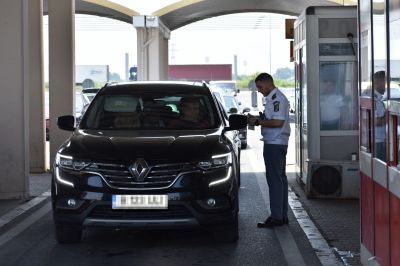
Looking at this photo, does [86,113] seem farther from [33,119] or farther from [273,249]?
[33,119]

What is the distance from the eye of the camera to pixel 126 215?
7.14 m

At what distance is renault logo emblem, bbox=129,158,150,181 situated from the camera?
7109 mm

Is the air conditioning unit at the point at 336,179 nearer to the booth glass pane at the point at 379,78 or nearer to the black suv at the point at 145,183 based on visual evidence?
the black suv at the point at 145,183

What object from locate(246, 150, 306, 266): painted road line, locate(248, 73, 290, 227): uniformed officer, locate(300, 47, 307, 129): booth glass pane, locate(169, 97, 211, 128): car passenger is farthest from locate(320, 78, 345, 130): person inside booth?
locate(169, 97, 211, 128): car passenger

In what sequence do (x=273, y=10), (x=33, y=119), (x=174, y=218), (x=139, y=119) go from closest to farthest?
(x=174, y=218) → (x=139, y=119) → (x=33, y=119) → (x=273, y=10)

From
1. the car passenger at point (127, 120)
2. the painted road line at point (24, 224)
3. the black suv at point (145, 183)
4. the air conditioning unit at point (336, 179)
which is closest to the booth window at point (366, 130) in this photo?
the black suv at point (145, 183)

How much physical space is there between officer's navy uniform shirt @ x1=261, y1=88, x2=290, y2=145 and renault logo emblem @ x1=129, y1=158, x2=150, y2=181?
1.89 metres

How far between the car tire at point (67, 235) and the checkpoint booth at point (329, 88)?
13.6 feet

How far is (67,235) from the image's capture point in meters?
7.68

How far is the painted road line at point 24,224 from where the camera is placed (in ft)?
27.0

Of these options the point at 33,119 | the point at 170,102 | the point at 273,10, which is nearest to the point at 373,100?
the point at 170,102

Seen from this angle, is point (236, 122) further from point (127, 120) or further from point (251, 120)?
point (127, 120)

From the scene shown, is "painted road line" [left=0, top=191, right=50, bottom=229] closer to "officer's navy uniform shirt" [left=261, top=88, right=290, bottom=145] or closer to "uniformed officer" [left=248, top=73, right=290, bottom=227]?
"uniformed officer" [left=248, top=73, right=290, bottom=227]

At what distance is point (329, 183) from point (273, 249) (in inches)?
132
